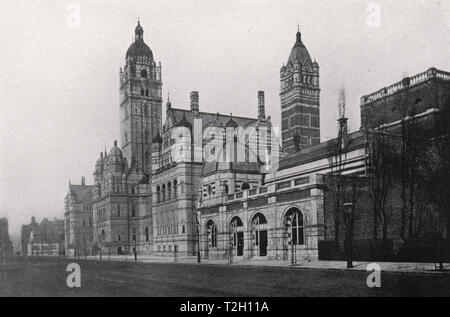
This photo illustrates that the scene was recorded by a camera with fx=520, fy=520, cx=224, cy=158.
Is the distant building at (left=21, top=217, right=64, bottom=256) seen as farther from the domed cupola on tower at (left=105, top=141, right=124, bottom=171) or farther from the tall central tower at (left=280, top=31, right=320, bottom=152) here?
the tall central tower at (left=280, top=31, right=320, bottom=152)

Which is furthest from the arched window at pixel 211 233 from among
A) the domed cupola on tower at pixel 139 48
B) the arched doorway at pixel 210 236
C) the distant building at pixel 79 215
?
the distant building at pixel 79 215

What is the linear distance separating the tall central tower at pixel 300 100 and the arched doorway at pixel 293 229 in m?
38.4

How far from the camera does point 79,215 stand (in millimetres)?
120188

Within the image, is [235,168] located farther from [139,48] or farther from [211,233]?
[139,48]

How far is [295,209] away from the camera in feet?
125

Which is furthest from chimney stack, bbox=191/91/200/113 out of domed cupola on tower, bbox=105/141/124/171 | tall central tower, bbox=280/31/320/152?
domed cupola on tower, bbox=105/141/124/171

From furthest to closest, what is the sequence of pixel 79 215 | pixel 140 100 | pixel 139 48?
pixel 79 215
pixel 139 48
pixel 140 100

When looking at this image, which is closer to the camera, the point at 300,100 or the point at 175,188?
the point at 175,188

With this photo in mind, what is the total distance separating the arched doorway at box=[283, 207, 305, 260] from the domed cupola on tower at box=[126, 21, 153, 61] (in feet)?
201

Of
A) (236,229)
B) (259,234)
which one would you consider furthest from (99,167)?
(259,234)

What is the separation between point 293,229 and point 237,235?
8356 millimetres
